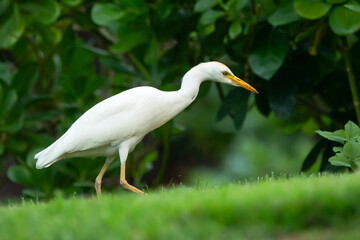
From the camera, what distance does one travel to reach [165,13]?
660 centimetres

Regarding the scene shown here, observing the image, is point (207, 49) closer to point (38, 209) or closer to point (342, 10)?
point (342, 10)

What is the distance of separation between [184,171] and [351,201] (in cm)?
1209

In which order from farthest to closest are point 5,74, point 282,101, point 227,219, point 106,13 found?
point 5,74
point 106,13
point 282,101
point 227,219

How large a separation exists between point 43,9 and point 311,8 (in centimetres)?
276

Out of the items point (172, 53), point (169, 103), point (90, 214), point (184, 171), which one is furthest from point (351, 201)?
point (184, 171)

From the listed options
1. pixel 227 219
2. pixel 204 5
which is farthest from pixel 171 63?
pixel 227 219

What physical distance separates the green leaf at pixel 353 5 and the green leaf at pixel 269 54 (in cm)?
71

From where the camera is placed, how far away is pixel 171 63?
23.9 ft

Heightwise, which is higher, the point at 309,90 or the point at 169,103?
the point at 169,103

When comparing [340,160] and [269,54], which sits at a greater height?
[269,54]

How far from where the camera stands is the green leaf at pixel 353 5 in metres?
5.67

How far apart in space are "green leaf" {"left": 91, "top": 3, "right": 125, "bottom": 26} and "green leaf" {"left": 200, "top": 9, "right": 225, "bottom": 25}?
2.85 ft

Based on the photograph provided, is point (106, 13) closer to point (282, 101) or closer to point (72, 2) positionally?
point (72, 2)

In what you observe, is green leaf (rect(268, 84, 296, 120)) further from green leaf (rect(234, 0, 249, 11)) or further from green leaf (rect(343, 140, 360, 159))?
green leaf (rect(343, 140, 360, 159))
